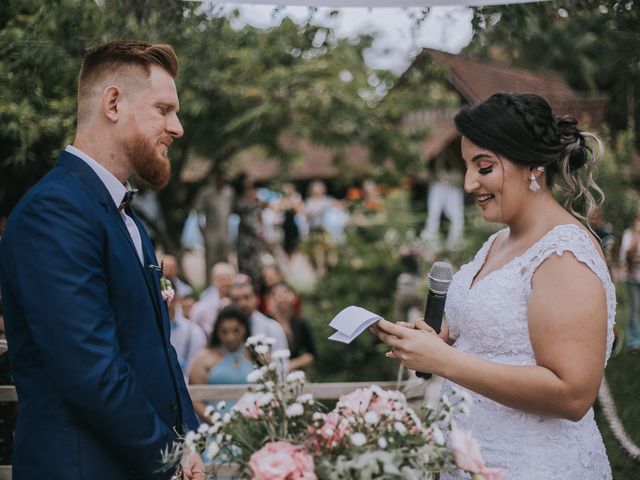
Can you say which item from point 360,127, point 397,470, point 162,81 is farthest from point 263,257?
point 397,470

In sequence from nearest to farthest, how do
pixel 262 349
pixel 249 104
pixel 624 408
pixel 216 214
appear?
1. pixel 262 349
2. pixel 624 408
3. pixel 249 104
4. pixel 216 214

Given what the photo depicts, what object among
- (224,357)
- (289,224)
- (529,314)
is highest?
(529,314)

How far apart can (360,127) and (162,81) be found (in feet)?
25.2

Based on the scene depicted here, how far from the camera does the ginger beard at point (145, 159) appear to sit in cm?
228

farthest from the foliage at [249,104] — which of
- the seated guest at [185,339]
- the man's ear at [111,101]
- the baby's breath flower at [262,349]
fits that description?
the baby's breath flower at [262,349]

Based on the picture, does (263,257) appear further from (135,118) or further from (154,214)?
(135,118)

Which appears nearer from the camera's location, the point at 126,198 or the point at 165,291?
the point at 126,198

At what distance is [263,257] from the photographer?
1237 centimetres

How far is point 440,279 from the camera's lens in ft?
8.02

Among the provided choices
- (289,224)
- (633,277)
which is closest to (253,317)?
(633,277)

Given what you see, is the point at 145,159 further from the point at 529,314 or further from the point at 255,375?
the point at 529,314

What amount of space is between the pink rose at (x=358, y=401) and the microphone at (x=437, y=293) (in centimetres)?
64

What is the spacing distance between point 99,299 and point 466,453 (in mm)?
1056

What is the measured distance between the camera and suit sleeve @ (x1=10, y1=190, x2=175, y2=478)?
194cm
